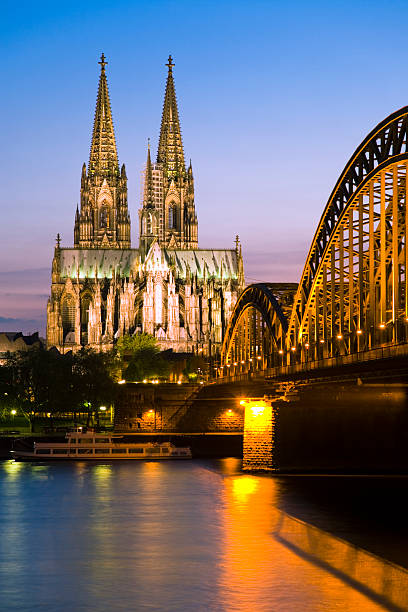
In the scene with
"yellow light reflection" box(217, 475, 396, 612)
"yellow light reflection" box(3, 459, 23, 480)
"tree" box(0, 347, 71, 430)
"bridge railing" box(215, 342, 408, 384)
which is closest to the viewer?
"yellow light reflection" box(217, 475, 396, 612)

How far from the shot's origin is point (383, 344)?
5816 cm

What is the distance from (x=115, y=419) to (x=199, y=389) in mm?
9158

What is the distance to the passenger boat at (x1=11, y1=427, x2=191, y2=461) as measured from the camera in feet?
362

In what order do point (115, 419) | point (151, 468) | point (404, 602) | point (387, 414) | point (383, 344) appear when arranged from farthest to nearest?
point (115, 419) → point (151, 468) → point (387, 414) → point (383, 344) → point (404, 602)

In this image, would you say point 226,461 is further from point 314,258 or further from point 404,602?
point 404,602

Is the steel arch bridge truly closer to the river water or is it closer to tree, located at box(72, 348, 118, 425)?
the river water

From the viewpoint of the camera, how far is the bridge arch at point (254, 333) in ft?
315

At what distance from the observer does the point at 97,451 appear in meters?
113

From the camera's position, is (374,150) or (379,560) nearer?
(379,560)

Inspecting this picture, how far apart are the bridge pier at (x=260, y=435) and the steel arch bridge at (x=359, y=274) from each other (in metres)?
3.74

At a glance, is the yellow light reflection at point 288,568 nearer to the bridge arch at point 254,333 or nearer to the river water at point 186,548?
the river water at point 186,548

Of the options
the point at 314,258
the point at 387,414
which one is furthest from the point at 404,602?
the point at 387,414

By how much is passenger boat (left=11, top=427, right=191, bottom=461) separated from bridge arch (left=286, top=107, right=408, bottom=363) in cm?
2773

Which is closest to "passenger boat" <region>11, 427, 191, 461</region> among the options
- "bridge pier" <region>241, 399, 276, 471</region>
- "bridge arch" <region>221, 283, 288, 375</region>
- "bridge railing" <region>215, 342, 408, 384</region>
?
"bridge arch" <region>221, 283, 288, 375</region>
